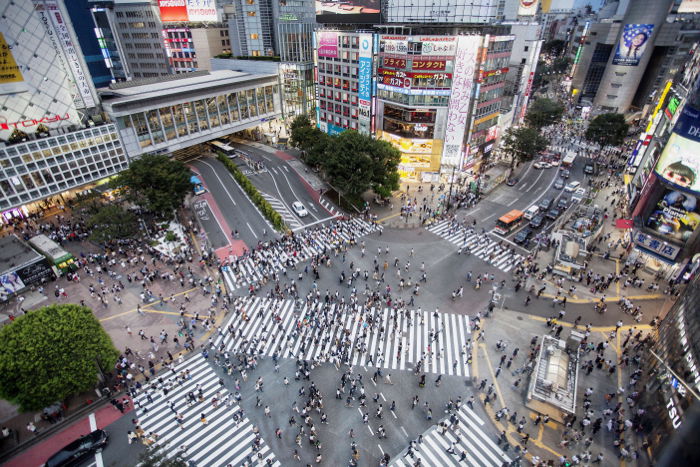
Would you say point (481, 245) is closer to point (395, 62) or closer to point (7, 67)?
point (395, 62)

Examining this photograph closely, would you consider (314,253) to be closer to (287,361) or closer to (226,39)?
(287,361)

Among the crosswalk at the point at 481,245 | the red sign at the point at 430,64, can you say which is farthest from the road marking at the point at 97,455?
the red sign at the point at 430,64

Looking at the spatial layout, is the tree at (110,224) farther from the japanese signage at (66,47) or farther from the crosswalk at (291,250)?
the japanese signage at (66,47)

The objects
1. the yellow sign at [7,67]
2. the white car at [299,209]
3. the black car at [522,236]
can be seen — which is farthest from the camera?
the white car at [299,209]

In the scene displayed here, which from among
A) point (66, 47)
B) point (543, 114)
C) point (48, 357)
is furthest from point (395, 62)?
point (48, 357)

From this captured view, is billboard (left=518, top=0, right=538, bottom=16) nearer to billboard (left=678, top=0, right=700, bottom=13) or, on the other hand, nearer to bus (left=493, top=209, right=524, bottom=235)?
billboard (left=678, top=0, right=700, bottom=13)

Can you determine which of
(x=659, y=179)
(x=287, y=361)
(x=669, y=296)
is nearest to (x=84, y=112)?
(x=287, y=361)

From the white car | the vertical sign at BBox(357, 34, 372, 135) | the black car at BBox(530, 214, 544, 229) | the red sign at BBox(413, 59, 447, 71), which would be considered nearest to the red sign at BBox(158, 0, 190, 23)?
the vertical sign at BBox(357, 34, 372, 135)
